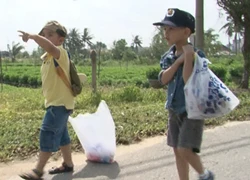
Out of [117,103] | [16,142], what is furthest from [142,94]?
[16,142]

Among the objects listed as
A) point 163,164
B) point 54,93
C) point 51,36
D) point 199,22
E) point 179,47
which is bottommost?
point 163,164

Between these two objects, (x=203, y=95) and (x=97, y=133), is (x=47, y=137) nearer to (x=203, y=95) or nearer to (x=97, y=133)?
(x=97, y=133)

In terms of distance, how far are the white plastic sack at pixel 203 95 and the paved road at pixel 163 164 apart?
111 centimetres

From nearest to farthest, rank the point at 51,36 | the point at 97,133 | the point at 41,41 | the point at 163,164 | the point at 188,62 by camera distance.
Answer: the point at 188,62 → the point at 41,41 → the point at 51,36 → the point at 97,133 → the point at 163,164

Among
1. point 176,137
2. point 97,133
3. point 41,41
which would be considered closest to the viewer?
point 176,137

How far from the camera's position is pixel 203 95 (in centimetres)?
282

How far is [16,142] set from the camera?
458cm

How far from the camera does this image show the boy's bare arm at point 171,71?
2.88 metres

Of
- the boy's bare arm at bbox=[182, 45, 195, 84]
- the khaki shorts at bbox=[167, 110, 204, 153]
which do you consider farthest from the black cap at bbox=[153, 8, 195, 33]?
the khaki shorts at bbox=[167, 110, 204, 153]

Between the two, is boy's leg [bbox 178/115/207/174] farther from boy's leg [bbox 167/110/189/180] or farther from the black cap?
the black cap

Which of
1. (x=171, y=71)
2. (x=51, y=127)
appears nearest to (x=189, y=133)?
(x=171, y=71)

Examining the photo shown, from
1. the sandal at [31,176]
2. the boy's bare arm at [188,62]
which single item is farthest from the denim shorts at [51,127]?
the boy's bare arm at [188,62]

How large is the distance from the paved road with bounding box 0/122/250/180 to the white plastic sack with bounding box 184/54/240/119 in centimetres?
111

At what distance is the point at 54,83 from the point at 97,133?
807 mm
